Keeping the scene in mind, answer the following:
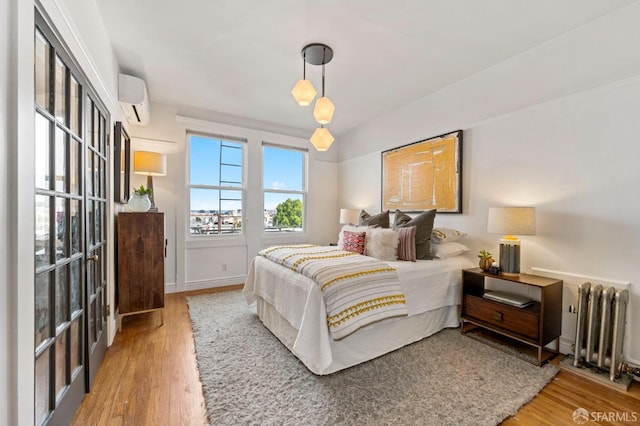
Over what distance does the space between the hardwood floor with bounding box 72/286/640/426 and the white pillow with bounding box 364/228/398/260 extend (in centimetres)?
146

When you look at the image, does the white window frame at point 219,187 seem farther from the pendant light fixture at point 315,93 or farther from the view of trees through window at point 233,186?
the pendant light fixture at point 315,93

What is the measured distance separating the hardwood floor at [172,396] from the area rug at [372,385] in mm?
79

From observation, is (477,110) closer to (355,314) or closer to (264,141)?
(355,314)

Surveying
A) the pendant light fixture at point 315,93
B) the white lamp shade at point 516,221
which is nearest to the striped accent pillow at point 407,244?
the white lamp shade at point 516,221

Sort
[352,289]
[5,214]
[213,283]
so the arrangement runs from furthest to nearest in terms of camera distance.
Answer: [213,283] < [352,289] < [5,214]

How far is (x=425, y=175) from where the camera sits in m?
3.51

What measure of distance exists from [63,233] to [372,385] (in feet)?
6.69

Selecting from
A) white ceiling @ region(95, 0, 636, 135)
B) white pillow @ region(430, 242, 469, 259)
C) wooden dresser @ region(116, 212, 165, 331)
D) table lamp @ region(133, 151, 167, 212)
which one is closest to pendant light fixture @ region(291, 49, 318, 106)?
white ceiling @ region(95, 0, 636, 135)

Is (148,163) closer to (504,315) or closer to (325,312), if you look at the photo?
(325,312)

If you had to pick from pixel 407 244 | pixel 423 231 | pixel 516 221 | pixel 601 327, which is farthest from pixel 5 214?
pixel 601 327

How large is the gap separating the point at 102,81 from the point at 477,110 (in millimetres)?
3483

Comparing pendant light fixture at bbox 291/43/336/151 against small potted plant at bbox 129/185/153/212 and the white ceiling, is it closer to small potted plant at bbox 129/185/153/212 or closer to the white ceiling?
the white ceiling

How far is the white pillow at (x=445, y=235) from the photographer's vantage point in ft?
9.75

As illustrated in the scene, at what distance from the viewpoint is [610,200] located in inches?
82.3
